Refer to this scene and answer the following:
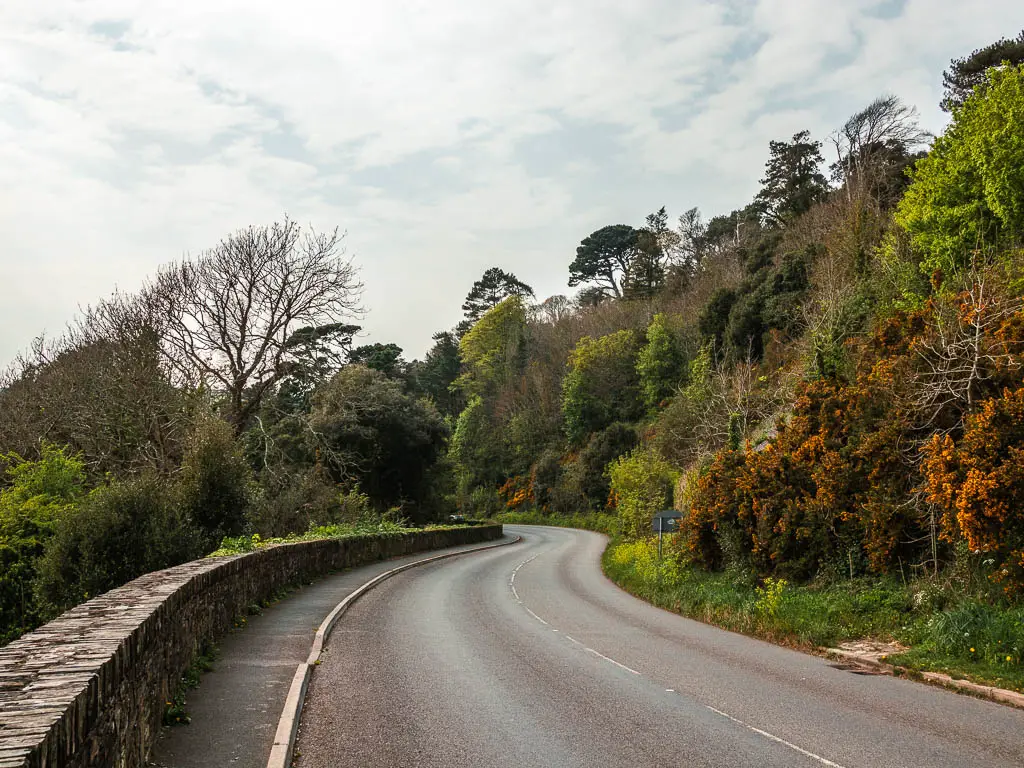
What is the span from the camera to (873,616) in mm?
15320

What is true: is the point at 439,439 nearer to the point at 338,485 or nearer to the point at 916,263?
the point at 338,485

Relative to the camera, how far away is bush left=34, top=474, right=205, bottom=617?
57.0ft

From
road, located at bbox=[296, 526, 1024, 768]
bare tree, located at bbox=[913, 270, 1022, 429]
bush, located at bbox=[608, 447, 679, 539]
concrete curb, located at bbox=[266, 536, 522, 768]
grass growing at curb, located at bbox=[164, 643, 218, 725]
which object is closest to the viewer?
concrete curb, located at bbox=[266, 536, 522, 768]

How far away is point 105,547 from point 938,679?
16.2 metres

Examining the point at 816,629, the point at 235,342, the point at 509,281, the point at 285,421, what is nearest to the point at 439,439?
the point at 285,421

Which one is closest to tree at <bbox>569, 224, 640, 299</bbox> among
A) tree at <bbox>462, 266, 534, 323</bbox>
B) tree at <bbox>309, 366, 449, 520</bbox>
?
tree at <bbox>462, 266, 534, 323</bbox>

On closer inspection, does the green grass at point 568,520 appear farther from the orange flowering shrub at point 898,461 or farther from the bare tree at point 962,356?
the bare tree at point 962,356

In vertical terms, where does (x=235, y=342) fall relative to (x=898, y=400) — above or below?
above

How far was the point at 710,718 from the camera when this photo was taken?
30.3ft

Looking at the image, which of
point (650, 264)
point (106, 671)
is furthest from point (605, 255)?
point (106, 671)

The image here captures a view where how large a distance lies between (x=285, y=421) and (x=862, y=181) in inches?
1266

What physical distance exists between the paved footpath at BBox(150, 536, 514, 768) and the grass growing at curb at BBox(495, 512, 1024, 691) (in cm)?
905

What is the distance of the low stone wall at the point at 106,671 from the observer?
4.39 metres

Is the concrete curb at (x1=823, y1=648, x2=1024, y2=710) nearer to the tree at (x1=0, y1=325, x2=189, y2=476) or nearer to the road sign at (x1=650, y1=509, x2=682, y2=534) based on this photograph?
the road sign at (x1=650, y1=509, x2=682, y2=534)
